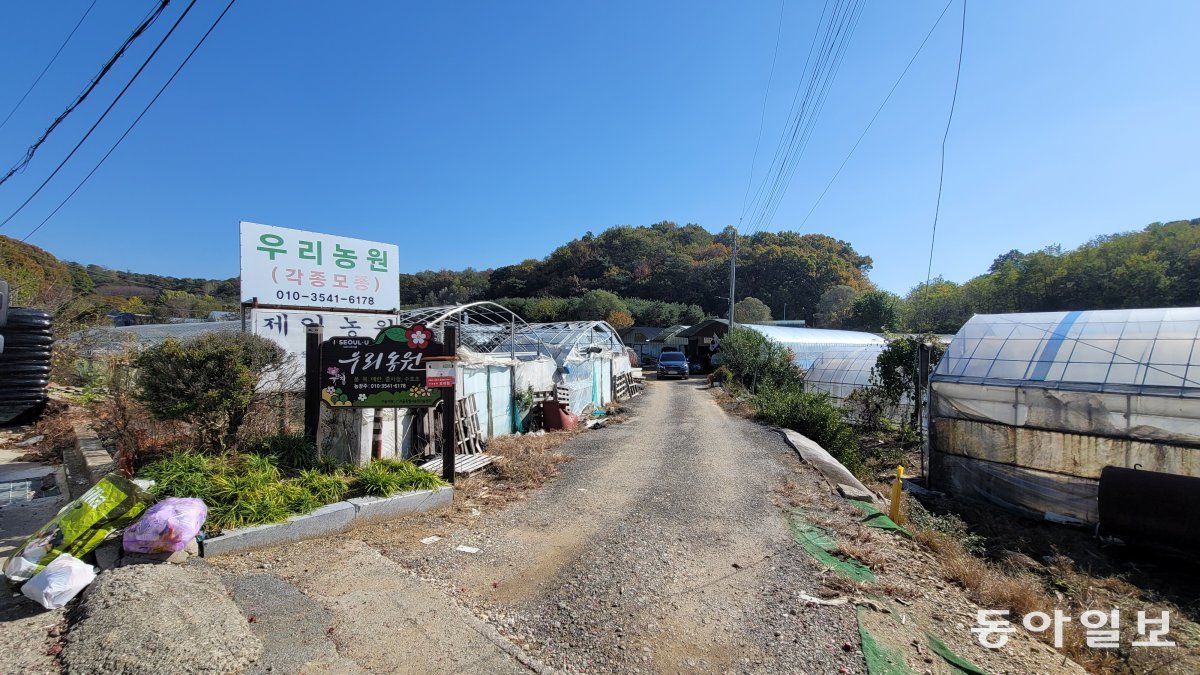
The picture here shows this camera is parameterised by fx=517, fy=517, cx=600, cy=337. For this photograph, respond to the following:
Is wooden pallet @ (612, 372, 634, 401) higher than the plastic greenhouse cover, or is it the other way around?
the plastic greenhouse cover

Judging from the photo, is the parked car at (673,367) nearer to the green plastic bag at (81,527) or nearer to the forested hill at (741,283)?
the forested hill at (741,283)

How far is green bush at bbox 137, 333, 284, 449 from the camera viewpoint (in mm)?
5684

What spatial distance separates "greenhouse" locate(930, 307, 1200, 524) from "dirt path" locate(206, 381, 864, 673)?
5.54m

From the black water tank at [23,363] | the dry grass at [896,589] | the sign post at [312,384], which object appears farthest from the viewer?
the black water tank at [23,363]

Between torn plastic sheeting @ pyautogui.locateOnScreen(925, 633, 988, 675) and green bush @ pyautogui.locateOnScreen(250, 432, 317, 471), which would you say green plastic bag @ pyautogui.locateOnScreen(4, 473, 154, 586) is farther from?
torn plastic sheeting @ pyautogui.locateOnScreen(925, 633, 988, 675)

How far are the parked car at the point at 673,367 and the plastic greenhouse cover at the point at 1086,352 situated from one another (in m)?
20.0

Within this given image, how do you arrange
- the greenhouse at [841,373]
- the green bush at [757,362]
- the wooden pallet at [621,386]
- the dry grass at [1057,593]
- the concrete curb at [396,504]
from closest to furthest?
the dry grass at [1057,593]
the concrete curb at [396,504]
the greenhouse at [841,373]
the wooden pallet at [621,386]
the green bush at [757,362]

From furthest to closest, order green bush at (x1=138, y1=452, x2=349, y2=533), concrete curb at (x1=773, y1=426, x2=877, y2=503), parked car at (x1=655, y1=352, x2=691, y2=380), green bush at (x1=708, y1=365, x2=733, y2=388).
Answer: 1. parked car at (x1=655, y1=352, x2=691, y2=380)
2. green bush at (x1=708, y1=365, x2=733, y2=388)
3. concrete curb at (x1=773, y1=426, x2=877, y2=503)
4. green bush at (x1=138, y1=452, x2=349, y2=533)

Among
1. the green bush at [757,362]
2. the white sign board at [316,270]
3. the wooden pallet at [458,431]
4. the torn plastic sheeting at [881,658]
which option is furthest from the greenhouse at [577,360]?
the torn plastic sheeting at [881,658]

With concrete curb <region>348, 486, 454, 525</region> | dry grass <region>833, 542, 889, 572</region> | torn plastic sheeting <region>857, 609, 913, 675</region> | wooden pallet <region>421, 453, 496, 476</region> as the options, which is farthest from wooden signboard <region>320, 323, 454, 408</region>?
torn plastic sheeting <region>857, 609, 913, 675</region>

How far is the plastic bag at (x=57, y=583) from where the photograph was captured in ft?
11.4

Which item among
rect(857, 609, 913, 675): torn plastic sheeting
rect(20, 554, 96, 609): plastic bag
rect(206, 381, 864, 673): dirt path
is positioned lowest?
rect(857, 609, 913, 675): torn plastic sheeting

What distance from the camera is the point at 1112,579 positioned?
630 centimetres

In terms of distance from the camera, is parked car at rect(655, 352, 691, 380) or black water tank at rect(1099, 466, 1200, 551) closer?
black water tank at rect(1099, 466, 1200, 551)
